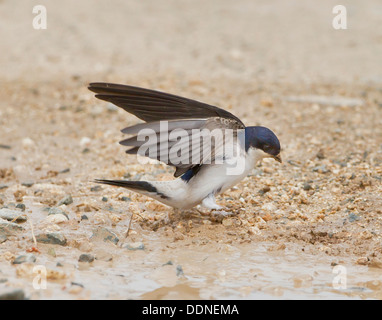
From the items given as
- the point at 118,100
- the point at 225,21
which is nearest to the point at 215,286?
the point at 118,100

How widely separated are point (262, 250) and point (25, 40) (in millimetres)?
6661

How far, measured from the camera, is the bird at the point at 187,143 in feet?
12.9

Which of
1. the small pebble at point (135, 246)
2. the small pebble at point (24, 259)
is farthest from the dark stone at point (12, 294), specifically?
the small pebble at point (135, 246)

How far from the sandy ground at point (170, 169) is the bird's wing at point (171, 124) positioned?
0.56m

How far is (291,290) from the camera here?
3492 mm

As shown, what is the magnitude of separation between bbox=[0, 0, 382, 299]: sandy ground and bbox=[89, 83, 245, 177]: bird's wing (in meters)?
0.56

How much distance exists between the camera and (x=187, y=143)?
404 centimetres

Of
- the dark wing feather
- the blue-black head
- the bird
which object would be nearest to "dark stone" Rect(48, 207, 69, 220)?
the bird

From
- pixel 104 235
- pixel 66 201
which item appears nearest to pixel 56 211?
pixel 66 201

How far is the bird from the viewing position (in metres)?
3.94

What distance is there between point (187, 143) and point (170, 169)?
→ 1.42 m

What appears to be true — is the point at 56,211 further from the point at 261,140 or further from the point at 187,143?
the point at 261,140
